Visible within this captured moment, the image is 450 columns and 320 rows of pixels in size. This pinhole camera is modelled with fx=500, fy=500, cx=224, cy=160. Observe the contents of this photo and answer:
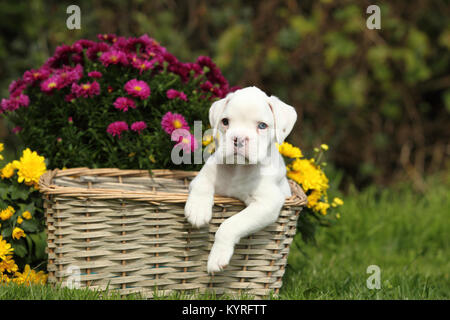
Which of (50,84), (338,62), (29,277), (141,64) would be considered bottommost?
(29,277)

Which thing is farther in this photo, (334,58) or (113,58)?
(334,58)

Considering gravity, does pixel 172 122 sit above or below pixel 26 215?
above

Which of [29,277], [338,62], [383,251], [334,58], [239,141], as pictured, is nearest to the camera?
[239,141]

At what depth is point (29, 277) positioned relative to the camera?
2.55 m

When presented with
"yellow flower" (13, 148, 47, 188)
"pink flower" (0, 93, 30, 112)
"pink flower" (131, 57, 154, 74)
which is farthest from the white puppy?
"pink flower" (0, 93, 30, 112)

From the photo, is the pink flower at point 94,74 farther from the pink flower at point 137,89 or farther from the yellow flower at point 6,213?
the yellow flower at point 6,213

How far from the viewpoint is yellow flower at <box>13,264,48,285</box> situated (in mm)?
2498

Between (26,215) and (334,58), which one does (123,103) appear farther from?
(334,58)

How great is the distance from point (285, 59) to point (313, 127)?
79 cm

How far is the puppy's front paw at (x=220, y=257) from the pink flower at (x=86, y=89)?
3.86 ft

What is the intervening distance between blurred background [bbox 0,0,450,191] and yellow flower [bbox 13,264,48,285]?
3.09 m

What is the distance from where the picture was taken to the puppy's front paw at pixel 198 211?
7.32ft

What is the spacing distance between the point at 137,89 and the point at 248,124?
84 cm

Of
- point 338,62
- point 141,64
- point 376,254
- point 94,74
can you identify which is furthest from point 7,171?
point 338,62
